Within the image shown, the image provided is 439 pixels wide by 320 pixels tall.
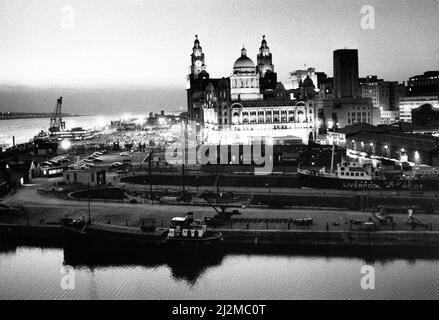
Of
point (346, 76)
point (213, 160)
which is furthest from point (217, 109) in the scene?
point (346, 76)

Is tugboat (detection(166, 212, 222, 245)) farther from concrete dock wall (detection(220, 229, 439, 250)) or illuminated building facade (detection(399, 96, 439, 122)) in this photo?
illuminated building facade (detection(399, 96, 439, 122))

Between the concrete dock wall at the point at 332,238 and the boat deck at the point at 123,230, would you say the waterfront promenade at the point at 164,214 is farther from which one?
the boat deck at the point at 123,230

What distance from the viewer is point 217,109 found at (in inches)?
2608

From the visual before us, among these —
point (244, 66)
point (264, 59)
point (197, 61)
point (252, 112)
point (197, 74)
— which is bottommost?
point (252, 112)

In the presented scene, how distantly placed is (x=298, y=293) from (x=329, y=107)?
62384 mm

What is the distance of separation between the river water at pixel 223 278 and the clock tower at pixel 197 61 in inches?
2615

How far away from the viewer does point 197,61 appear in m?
88.3

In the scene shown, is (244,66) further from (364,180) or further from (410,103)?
(364,180)

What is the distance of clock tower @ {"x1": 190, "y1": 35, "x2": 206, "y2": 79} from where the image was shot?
88.1m

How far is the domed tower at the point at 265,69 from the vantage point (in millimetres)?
84625

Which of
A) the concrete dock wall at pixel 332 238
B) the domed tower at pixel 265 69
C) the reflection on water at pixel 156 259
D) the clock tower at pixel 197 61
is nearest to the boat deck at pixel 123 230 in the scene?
the reflection on water at pixel 156 259

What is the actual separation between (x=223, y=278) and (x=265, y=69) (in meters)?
67.4

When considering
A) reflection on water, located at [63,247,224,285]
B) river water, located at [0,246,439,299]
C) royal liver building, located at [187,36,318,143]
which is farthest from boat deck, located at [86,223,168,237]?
royal liver building, located at [187,36,318,143]

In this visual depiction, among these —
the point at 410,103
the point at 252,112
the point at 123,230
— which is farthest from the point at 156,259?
the point at 410,103
